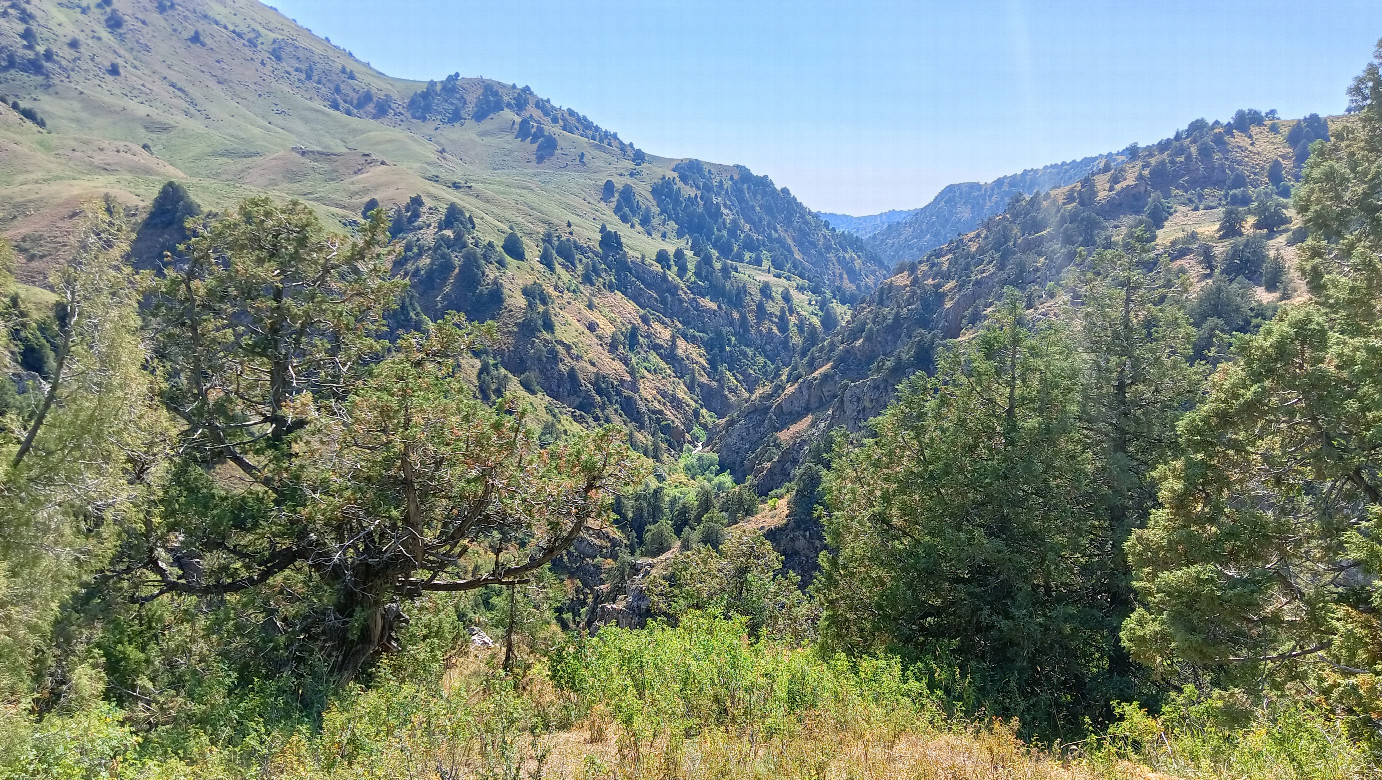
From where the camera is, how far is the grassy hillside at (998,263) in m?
120

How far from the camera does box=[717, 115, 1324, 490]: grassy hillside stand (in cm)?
12044

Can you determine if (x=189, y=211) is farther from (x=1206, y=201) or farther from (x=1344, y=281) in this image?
(x=1206, y=201)

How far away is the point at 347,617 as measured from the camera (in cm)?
1432

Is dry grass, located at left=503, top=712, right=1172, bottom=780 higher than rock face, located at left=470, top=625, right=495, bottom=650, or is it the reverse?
dry grass, located at left=503, top=712, right=1172, bottom=780

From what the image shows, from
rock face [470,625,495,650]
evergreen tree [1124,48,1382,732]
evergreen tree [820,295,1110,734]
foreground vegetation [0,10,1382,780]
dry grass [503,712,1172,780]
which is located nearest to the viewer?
dry grass [503,712,1172,780]

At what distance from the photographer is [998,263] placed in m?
149

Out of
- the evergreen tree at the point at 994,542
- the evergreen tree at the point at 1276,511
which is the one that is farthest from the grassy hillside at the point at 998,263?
the evergreen tree at the point at 1276,511

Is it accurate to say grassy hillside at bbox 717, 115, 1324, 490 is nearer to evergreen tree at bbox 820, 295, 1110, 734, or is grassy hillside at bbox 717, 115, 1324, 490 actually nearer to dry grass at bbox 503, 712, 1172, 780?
evergreen tree at bbox 820, 295, 1110, 734

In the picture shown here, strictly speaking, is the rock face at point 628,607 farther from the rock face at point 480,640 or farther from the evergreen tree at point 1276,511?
the evergreen tree at point 1276,511

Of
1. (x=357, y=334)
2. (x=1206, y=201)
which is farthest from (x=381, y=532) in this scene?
(x=1206, y=201)

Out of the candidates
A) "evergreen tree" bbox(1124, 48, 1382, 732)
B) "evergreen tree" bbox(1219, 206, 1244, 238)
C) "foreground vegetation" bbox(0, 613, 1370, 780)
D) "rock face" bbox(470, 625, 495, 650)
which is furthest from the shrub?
"evergreen tree" bbox(1124, 48, 1382, 732)

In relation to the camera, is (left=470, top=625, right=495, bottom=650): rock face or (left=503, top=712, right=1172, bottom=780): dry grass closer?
(left=503, top=712, right=1172, bottom=780): dry grass

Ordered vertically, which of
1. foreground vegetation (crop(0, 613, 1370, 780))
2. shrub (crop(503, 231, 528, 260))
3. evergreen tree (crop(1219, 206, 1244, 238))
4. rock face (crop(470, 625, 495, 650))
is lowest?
rock face (crop(470, 625, 495, 650))

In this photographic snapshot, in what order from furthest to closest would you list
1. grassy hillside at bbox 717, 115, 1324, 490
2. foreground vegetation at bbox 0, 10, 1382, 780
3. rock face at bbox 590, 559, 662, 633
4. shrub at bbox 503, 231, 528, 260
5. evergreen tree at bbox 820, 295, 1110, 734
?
shrub at bbox 503, 231, 528, 260 → grassy hillside at bbox 717, 115, 1324, 490 → rock face at bbox 590, 559, 662, 633 → evergreen tree at bbox 820, 295, 1110, 734 → foreground vegetation at bbox 0, 10, 1382, 780
